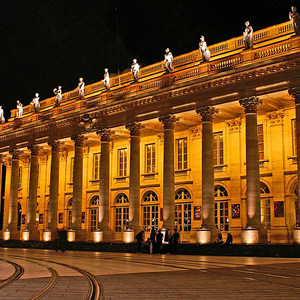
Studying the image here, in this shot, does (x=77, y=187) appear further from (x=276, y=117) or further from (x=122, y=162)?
(x=276, y=117)

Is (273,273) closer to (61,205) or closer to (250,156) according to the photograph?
(250,156)

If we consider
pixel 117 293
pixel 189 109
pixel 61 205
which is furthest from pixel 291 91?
pixel 61 205

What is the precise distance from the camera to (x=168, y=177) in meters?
28.5

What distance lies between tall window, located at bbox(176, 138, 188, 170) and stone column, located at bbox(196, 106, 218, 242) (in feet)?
20.5

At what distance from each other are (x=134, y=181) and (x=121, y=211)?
7.54 metres

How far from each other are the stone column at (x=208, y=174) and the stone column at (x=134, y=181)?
17.6 feet

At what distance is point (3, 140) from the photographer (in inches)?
1687

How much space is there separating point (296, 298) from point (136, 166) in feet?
73.6

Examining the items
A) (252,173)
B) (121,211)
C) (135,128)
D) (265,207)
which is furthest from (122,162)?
(252,173)

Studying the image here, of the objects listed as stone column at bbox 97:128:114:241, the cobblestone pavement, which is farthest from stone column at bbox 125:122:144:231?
the cobblestone pavement

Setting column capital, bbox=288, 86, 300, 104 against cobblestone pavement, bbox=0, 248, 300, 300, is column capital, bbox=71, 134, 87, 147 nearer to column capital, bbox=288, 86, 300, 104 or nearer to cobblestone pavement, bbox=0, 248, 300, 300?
column capital, bbox=288, 86, 300, 104

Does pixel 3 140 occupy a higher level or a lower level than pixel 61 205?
higher

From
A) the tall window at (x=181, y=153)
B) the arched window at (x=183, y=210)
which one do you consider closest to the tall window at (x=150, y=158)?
the tall window at (x=181, y=153)

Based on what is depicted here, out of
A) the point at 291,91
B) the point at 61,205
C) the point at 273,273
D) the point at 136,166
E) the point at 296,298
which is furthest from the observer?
the point at 61,205
